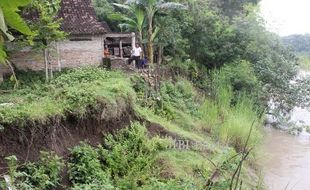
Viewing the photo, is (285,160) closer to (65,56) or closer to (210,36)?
(210,36)

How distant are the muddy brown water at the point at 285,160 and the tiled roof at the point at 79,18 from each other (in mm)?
6191

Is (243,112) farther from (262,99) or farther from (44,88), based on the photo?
(44,88)

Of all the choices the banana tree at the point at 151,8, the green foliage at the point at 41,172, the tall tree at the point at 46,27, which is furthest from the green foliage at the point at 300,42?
the green foliage at the point at 41,172

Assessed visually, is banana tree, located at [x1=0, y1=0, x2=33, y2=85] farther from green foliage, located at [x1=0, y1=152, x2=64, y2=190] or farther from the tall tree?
the tall tree

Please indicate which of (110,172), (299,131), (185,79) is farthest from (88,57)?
(299,131)

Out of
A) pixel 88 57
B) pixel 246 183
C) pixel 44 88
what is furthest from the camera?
pixel 88 57

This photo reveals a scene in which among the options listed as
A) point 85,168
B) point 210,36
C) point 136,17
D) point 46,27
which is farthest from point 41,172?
point 210,36

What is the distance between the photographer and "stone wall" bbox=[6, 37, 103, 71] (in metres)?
12.3

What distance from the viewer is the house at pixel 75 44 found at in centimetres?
1235

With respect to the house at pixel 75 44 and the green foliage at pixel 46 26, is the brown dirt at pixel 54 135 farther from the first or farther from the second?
the house at pixel 75 44

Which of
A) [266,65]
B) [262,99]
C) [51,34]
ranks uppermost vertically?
[51,34]

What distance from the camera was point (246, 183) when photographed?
29.9 ft

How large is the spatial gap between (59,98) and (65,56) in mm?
4887

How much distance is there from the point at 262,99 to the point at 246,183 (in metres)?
6.61
